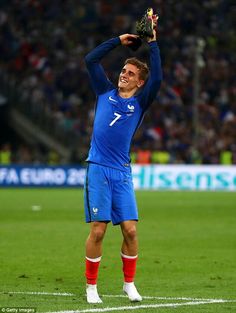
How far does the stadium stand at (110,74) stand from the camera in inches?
1506

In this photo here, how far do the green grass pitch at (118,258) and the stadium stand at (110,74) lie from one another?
10.6 metres

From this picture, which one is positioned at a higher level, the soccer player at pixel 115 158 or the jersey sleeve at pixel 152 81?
the jersey sleeve at pixel 152 81

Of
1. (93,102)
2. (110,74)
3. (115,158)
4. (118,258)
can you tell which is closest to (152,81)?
(115,158)

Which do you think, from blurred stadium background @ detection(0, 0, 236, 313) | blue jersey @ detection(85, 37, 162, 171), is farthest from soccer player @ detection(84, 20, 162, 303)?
blurred stadium background @ detection(0, 0, 236, 313)

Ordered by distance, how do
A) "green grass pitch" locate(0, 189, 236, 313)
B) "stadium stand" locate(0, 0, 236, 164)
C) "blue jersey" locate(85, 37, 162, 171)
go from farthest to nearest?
1. "stadium stand" locate(0, 0, 236, 164)
2. "blue jersey" locate(85, 37, 162, 171)
3. "green grass pitch" locate(0, 189, 236, 313)

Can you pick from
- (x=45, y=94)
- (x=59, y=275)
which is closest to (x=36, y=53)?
(x=45, y=94)

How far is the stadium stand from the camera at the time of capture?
1506 inches

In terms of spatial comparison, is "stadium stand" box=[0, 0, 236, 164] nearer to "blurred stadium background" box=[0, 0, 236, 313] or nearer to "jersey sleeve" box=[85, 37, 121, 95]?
"blurred stadium background" box=[0, 0, 236, 313]

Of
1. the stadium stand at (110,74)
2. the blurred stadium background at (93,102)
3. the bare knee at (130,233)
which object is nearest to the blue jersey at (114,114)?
the bare knee at (130,233)

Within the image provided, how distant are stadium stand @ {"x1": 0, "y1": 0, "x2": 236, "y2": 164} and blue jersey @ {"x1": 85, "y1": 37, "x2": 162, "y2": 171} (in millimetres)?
26550

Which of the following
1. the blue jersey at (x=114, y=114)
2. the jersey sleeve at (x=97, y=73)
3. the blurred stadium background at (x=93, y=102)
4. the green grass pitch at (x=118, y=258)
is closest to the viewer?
the green grass pitch at (x=118, y=258)

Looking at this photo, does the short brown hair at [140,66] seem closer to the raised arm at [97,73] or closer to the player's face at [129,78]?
the player's face at [129,78]

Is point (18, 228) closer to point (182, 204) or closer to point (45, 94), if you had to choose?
point (182, 204)

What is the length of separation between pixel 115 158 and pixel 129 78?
33.8 inches
